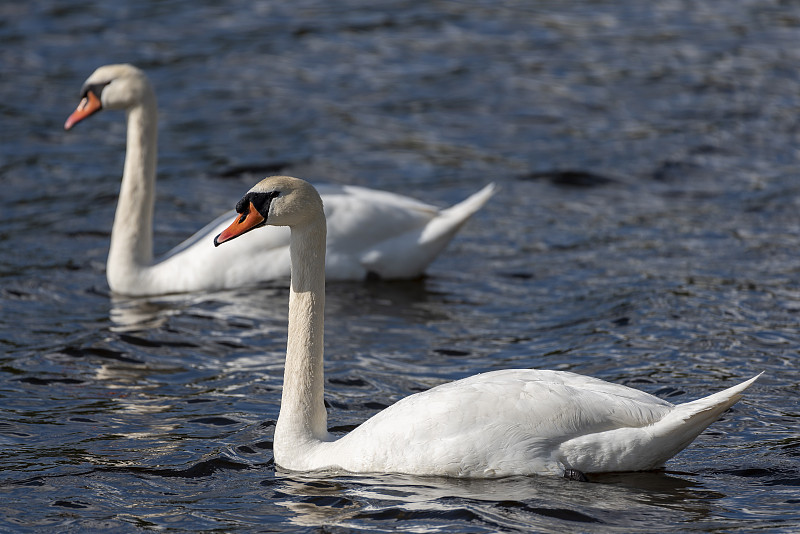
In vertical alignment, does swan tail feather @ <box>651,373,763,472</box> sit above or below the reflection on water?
above

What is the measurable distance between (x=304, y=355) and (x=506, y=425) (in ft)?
4.02

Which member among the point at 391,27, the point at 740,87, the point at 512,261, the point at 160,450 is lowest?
the point at 160,450

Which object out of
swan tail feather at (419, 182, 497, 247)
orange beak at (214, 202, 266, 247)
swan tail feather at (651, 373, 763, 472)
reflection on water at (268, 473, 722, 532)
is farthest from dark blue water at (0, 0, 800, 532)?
orange beak at (214, 202, 266, 247)

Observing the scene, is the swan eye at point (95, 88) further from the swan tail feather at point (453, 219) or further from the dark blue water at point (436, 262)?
the swan tail feather at point (453, 219)

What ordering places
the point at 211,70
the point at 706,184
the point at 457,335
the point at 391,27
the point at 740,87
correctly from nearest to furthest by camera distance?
the point at 457,335
the point at 706,184
the point at 740,87
the point at 211,70
the point at 391,27

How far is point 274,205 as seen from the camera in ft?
21.9

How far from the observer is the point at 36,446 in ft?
24.7

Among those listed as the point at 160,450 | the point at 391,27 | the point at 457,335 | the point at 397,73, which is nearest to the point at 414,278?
the point at 457,335

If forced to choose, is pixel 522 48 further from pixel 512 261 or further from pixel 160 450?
pixel 160 450

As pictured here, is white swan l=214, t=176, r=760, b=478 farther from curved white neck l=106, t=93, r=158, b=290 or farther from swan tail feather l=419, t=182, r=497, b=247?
curved white neck l=106, t=93, r=158, b=290

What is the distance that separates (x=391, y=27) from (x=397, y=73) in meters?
1.76

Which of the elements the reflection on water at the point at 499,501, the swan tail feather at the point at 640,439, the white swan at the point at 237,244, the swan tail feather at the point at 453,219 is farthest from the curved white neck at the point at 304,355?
the swan tail feather at the point at 453,219

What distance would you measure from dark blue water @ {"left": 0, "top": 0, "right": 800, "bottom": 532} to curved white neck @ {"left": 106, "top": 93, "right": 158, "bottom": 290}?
49 centimetres

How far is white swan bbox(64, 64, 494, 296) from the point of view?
10.8 metres
